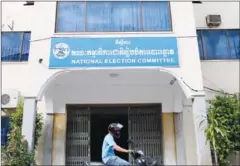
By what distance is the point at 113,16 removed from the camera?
727 cm

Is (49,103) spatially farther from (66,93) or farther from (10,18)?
(10,18)

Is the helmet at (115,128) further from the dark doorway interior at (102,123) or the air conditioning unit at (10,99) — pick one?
the air conditioning unit at (10,99)

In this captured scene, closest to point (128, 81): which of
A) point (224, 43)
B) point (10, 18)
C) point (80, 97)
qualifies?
point (80, 97)

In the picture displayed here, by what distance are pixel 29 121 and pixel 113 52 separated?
2.37 meters

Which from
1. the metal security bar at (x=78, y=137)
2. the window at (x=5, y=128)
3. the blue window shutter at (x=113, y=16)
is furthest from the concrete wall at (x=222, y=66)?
the window at (x=5, y=128)

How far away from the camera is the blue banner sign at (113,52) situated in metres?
6.81

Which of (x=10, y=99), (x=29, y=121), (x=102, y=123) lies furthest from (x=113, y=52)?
(x=10, y=99)

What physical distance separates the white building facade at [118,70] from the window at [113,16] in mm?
24

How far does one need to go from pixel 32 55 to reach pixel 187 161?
473 cm

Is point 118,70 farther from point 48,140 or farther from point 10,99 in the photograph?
point 10,99

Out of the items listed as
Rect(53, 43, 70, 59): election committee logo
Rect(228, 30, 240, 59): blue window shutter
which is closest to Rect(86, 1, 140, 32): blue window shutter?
Rect(53, 43, 70, 59): election committee logo

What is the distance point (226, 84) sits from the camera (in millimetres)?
8617

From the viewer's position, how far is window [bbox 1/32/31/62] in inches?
344

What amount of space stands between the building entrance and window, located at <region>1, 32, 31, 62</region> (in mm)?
2084
